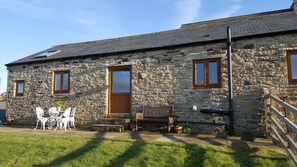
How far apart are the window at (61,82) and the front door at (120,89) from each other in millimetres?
2348

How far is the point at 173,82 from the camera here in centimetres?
892

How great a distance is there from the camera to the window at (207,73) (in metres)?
8.37

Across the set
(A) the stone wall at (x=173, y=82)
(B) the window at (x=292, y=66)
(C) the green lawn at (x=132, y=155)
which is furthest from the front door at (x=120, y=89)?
(B) the window at (x=292, y=66)

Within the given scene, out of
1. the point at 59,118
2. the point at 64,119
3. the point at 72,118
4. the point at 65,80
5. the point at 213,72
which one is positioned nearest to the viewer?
the point at 213,72

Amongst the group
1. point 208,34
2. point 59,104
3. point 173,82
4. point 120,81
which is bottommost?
point 59,104

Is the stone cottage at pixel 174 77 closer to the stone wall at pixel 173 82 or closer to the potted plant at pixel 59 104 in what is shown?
the stone wall at pixel 173 82

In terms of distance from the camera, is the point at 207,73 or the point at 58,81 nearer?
the point at 207,73

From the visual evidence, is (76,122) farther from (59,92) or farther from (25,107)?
(25,107)

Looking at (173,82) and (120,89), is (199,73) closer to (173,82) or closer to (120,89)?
(173,82)

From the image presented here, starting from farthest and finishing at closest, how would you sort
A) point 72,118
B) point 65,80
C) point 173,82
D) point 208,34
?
point 65,80 < point 72,118 < point 208,34 < point 173,82

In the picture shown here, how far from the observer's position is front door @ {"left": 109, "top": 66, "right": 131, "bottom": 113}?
32.5 feet

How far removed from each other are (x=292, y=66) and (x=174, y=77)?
3876 millimetres

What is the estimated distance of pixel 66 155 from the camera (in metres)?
5.11

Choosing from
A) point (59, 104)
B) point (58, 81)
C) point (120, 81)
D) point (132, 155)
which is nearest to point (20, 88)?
point (58, 81)
